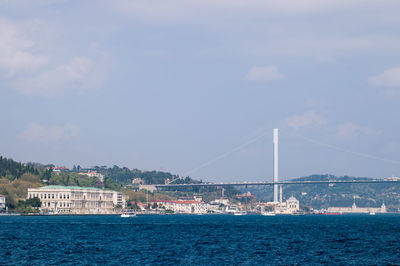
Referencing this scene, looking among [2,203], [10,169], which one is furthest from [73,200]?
[2,203]

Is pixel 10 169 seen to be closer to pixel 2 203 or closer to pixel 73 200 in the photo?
pixel 73 200

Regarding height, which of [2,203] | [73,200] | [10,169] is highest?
[10,169]

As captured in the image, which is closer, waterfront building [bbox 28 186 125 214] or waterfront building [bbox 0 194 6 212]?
waterfront building [bbox 0 194 6 212]

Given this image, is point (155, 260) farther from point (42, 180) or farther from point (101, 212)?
point (42, 180)

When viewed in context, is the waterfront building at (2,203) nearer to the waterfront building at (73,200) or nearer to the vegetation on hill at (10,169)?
the waterfront building at (73,200)

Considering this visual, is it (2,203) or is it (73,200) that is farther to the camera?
(73,200)

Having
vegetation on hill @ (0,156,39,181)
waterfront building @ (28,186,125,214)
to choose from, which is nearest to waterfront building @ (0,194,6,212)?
waterfront building @ (28,186,125,214)

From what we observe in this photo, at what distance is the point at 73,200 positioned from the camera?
17588 centimetres

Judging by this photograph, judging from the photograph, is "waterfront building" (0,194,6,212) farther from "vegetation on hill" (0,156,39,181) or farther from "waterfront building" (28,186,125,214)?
"vegetation on hill" (0,156,39,181)

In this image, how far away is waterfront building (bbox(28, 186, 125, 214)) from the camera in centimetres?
16912

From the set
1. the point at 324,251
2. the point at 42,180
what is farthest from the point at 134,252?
the point at 42,180

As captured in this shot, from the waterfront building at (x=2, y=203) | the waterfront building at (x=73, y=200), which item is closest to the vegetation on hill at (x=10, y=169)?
the waterfront building at (x=73, y=200)

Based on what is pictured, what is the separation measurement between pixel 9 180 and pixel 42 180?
1802cm

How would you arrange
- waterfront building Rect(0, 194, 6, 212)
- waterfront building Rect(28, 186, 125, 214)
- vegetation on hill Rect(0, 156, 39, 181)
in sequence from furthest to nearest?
vegetation on hill Rect(0, 156, 39, 181)
waterfront building Rect(28, 186, 125, 214)
waterfront building Rect(0, 194, 6, 212)
